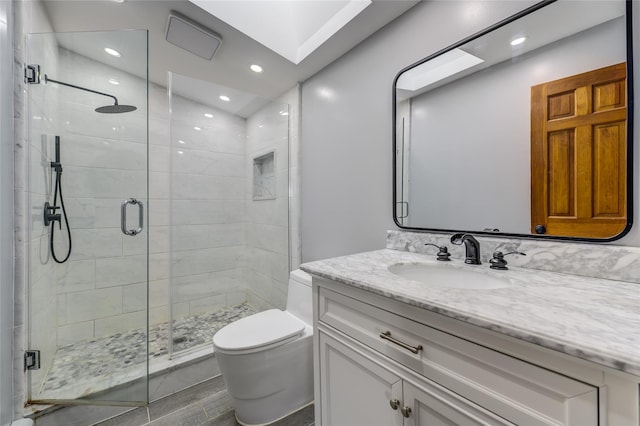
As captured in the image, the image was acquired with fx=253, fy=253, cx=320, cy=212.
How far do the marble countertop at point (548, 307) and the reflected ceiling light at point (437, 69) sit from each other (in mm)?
936

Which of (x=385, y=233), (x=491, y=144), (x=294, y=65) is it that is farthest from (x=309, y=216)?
(x=491, y=144)

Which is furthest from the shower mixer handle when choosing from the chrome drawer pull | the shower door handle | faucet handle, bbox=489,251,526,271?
faucet handle, bbox=489,251,526,271

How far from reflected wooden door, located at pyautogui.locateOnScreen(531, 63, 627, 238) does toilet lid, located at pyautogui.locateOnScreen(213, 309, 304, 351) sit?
50.4 inches

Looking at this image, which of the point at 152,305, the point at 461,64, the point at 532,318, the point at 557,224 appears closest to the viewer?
the point at 532,318

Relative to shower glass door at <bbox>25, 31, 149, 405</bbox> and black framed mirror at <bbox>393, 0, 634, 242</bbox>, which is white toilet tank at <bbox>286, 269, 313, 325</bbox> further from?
→ shower glass door at <bbox>25, 31, 149, 405</bbox>

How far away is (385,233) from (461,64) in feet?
3.03

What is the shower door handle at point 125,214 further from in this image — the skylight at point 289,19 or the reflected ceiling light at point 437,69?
the reflected ceiling light at point 437,69

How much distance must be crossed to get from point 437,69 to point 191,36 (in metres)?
1.47

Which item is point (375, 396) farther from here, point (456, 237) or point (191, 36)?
point (191, 36)

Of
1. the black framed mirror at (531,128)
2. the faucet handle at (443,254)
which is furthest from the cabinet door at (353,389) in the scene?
the black framed mirror at (531,128)

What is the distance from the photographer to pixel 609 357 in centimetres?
40

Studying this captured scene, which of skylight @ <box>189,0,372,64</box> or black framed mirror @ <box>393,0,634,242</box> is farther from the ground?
skylight @ <box>189,0,372,64</box>

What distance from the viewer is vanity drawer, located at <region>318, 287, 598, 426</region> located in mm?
469

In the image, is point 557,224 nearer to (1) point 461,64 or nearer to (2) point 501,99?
(2) point 501,99
